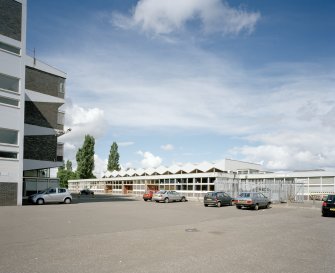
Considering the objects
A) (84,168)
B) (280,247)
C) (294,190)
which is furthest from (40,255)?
(84,168)

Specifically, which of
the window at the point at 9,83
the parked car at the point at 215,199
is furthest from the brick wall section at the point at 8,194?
the parked car at the point at 215,199

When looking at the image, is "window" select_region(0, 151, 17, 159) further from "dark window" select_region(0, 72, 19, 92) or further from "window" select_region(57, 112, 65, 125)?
"window" select_region(57, 112, 65, 125)

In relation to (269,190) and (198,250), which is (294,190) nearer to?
(269,190)

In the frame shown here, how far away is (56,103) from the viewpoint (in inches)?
1471

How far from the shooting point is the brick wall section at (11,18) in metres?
29.1

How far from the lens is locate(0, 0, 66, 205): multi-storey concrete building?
28.2m

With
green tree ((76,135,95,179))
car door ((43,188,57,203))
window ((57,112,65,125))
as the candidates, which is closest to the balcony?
window ((57,112,65,125))

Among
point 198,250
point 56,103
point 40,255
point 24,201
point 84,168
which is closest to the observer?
point 40,255

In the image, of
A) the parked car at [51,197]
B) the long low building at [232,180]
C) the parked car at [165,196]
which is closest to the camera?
the parked car at [51,197]

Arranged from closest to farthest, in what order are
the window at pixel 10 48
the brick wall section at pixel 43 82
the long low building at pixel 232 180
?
the window at pixel 10 48 < the brick wall section at pixel 43 82 < the long low building at pixel 232 180

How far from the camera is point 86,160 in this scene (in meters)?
75.7

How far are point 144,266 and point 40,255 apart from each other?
3.09 metres

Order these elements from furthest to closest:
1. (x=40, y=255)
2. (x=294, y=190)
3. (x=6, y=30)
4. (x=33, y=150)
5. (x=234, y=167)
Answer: (x=234, y=167) → (x=294, y=190) → (x=33, y=150) → (x=6, y=30) → (x=40, y=255)

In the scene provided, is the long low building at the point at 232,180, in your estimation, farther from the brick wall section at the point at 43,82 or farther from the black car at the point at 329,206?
the brick wall section at the point at 43,82
